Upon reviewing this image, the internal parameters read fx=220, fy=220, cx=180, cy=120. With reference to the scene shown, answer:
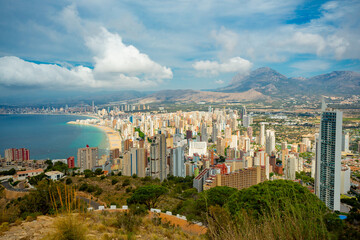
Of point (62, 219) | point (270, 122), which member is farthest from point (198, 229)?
point (270, 122)

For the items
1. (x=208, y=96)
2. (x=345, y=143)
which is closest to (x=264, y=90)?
(x=208, y=96)

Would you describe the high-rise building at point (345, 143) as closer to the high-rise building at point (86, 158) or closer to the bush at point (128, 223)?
the bush at point (128, 223)

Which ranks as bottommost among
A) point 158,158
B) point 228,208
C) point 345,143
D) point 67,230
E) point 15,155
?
point 15,155

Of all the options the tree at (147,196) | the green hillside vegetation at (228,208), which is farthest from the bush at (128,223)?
the tree at (147,196)

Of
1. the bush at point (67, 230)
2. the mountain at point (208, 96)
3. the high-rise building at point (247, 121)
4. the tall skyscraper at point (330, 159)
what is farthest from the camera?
the mountain at point (208, 96)

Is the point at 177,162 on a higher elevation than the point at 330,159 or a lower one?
lower

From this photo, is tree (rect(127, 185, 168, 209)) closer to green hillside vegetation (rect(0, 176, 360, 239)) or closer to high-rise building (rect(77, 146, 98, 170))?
green hillside vegetation (rect(0, 176, 360, 239))

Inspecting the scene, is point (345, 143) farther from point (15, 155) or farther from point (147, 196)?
point (15, 155)
